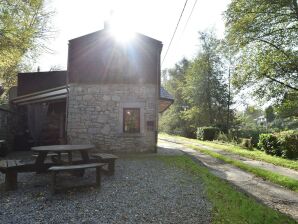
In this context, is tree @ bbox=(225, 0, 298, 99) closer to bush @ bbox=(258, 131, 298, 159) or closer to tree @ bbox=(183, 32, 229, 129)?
bush @ bbox=(258, 131, 298, 159)

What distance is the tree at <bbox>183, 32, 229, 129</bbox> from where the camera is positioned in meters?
30.0

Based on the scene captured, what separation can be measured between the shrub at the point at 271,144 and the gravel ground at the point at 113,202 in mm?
7538

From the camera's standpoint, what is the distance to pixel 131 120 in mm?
12227

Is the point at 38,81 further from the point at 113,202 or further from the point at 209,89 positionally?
the point at 209,89

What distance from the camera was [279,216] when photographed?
15.0ft

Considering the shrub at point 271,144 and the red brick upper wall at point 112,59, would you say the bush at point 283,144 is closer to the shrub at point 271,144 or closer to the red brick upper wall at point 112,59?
the shrub at point 271,144

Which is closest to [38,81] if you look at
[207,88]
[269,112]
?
[269,112]

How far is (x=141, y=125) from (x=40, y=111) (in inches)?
202

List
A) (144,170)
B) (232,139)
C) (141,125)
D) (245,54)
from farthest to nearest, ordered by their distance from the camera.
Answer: (232,139) → (245,54) → (141,125) → (144,170)

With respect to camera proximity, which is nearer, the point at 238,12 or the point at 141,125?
the point at 141,125

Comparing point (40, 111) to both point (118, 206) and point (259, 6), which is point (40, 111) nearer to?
point (118, 206)

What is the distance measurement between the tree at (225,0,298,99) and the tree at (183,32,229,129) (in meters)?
13.1

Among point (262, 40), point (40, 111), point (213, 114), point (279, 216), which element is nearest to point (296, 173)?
point (279, 216)

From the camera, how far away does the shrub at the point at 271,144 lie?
1296 cm
